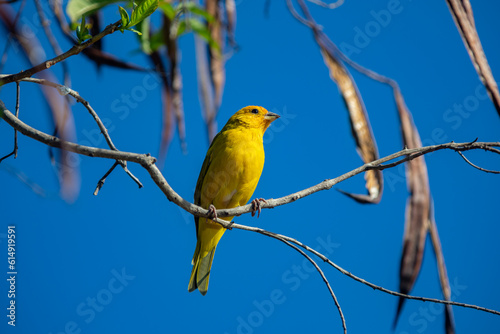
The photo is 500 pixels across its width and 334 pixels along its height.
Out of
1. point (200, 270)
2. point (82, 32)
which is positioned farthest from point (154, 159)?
→ point (200, 270)

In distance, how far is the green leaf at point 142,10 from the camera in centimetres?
222

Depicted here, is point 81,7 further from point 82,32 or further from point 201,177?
point 201,177

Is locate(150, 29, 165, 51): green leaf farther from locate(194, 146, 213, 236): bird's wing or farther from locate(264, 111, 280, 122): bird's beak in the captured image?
locate(264, 111, 280, 122): bird's beak

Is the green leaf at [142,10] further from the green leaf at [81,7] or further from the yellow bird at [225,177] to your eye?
the yellow bird at [225,177]

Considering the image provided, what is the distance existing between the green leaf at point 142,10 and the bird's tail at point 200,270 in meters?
2.47

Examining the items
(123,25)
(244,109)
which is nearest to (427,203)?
(244,109)

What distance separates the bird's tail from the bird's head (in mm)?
1106

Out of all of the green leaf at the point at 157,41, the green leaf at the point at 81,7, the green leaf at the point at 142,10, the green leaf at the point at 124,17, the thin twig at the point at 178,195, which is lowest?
the thin twig at the point at 178,195

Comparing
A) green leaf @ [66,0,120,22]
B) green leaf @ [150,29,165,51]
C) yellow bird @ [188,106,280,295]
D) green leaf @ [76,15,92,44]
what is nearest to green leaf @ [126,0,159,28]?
green leaf @ [76,15,92,44]

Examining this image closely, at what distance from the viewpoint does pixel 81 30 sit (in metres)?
2.18

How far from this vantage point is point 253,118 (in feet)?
14.8

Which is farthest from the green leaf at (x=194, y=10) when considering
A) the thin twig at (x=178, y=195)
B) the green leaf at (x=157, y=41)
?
the thin twig at (x=178, y=195)

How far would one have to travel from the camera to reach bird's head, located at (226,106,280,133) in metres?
4.46

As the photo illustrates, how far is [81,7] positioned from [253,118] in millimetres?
2169
